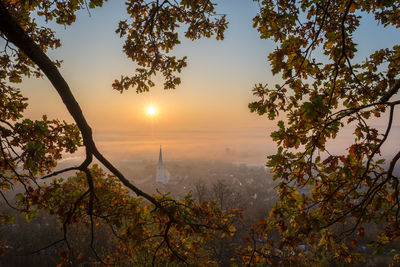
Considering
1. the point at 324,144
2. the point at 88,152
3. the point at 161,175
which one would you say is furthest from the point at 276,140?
the point at 161,175

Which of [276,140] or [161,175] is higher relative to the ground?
[276,140]

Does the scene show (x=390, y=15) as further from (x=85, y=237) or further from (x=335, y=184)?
(x=85, y=237)

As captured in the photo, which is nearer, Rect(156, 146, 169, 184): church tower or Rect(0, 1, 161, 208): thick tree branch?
Rect(0, 1, 161, 208): thick tree branch

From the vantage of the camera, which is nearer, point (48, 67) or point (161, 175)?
point (48, 67)

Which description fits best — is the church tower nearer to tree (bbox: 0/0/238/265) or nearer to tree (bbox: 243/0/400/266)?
tree (bbox: 0/0/238/265)

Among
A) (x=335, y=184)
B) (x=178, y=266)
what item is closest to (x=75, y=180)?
(x=335, y=184)

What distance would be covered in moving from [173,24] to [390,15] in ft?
12.5

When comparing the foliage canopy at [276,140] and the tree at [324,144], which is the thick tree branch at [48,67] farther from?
the tree at [324,144]

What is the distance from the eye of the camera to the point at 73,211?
252cm

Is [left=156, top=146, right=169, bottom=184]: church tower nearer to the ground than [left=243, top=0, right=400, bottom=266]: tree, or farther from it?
nearer to the ground

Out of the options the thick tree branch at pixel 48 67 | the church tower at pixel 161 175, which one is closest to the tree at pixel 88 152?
the thick tree branch at pixel 48 67

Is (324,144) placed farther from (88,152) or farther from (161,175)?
(161,175)

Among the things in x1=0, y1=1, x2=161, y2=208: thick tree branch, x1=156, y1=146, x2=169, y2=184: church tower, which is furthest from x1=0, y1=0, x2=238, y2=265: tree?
x1=156, y1=146, x2=169, y2=184: church tower

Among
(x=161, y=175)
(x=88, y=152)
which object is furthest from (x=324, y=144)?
(x=161, y=175)
